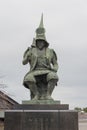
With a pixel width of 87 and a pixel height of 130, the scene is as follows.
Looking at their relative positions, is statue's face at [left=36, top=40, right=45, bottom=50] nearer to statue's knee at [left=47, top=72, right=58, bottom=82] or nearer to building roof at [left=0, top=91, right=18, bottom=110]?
statue's knee at [left=47, top=72, right=58, bottom=82]

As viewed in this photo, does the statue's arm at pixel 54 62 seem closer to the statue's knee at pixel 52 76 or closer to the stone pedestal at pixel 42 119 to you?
the statue's knee at pixel 52 76

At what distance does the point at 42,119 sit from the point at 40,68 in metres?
1.59

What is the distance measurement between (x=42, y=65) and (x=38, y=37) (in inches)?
31.8

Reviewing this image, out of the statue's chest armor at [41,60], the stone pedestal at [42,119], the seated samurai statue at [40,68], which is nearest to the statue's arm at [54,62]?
the seated samurai statue at [40,68]

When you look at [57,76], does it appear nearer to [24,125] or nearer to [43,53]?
[43,53]

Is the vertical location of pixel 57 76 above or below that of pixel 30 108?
above

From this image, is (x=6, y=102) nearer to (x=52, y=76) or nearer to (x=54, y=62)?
(x=54, y=62)

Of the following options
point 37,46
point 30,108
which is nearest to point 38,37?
point 37,46

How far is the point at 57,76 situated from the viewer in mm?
11898

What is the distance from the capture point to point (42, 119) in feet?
36.6

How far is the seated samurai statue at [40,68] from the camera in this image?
38.6 feet

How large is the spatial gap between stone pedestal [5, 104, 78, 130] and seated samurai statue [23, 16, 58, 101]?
1.89 feet

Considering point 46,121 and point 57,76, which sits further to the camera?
point 57,76

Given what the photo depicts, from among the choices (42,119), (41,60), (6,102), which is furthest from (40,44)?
(6,102)
